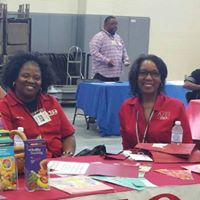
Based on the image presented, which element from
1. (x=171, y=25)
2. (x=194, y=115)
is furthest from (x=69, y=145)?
(x=171, y=25)

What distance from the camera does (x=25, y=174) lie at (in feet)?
7.52

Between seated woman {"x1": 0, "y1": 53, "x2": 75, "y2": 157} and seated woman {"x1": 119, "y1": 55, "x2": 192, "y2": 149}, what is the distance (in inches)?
15.8

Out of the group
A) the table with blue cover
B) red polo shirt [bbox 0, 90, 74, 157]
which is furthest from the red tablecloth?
the table with blue cover

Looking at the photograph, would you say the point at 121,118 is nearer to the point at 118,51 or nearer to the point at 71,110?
A: the point at 118,51

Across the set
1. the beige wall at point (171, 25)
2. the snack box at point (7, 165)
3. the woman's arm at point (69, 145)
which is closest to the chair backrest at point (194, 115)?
the woman's arm at point (69, 145)

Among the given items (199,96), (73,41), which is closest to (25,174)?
(199,96)

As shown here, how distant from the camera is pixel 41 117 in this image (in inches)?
129

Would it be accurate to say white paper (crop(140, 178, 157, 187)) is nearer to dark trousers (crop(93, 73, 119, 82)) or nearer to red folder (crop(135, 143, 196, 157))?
red folder (crop(135, 143, 196, 157))

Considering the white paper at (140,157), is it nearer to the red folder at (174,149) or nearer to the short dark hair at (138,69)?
the red folder at (174,149)

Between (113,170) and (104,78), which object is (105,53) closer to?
(104,78)

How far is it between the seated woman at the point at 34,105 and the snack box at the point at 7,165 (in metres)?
0.93

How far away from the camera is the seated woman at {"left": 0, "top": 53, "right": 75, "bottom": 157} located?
323 centimetres

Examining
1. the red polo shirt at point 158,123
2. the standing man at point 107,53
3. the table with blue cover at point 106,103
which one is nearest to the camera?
the red polo shirt at point 158,123

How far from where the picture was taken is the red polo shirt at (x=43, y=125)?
3.22 metres
